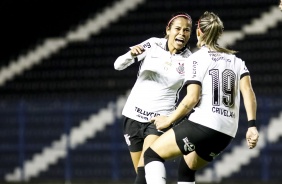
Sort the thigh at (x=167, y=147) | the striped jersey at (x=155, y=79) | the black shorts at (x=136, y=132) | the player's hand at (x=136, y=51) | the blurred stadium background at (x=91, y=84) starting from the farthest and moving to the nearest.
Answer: the blurred stadium background at (x=91, y=84) < the black shorts at (x=136, y=132) < the striped jersey at (x=155, y=79) < the player's hand at (x=136, y=51) < the thigh at (x=167, y=147)

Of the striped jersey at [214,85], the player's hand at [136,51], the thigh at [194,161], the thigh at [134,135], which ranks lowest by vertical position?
the thigh at [194,161]

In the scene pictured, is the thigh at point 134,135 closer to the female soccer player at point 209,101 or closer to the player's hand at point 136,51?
the player's hand at point 136,51

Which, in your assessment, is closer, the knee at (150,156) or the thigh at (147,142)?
the knee at (150,156)

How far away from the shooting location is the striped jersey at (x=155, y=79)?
6316mm

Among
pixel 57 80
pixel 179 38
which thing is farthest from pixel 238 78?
pixel 57 80

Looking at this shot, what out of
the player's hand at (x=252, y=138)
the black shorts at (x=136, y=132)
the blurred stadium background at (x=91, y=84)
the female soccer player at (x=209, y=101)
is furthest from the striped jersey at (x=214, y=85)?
the blurred stadium background at (x=91, y=84)

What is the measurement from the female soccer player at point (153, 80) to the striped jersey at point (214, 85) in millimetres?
744

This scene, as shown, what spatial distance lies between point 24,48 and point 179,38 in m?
8.07

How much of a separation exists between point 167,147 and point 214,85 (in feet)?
1.74

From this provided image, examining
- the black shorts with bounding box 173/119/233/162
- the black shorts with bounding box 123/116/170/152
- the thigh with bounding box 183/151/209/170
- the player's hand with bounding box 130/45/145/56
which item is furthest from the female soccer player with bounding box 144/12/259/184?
the black shorts with bounding box 123/116/170/152

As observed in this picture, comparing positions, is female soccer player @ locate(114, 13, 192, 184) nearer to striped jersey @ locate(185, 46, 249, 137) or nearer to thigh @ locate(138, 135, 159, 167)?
thigh @ locate(138, 135, 159, 167)

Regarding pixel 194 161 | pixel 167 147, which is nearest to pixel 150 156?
pixel 167 147

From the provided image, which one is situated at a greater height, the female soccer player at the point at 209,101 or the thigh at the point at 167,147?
the female soccer player at the point at 209,101

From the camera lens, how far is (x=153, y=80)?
21.1 ft
